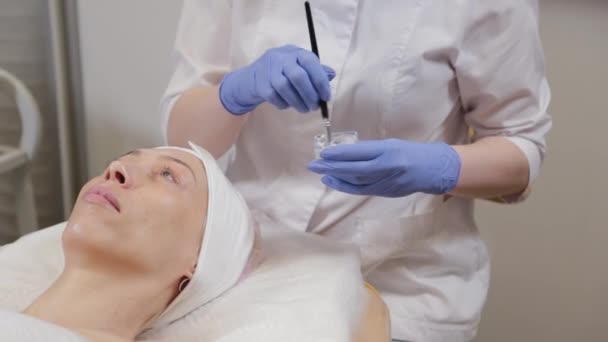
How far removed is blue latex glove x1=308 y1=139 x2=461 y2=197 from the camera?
0.95m

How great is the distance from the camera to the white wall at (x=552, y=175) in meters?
1.55

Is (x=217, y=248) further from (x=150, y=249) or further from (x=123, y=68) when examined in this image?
(x=123, y=68)

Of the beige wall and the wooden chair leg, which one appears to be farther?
the wooden chair leg

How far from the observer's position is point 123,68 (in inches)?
81.7

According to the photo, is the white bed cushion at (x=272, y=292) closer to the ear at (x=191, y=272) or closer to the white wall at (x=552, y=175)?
the ear at (x=191, y=272)

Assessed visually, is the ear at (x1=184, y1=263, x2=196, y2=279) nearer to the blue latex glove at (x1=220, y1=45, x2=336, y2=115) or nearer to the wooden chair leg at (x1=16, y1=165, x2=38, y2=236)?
the blue latex glove at (x1=220, y1=45, x2=336, y2=115)

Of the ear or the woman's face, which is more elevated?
the woman's face

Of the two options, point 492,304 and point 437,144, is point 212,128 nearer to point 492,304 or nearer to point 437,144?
point 437,144

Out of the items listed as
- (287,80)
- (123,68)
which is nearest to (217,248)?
(287,80)

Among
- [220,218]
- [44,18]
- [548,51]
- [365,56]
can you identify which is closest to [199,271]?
[220,218]

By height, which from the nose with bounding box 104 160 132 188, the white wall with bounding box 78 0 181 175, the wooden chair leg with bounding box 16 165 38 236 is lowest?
the wooden chair leg with bounding box 16 165 38 236

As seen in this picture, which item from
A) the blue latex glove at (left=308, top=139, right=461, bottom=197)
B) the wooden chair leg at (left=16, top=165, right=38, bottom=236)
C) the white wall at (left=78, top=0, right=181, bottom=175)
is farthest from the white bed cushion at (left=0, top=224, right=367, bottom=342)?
the white wall at (left=78, top=0, right=181, bottom=175)

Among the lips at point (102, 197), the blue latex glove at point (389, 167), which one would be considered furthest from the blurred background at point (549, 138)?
the lips at point (102, 197)

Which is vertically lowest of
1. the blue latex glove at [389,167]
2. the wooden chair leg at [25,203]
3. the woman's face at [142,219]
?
the wooden chair leg at [25,203]
